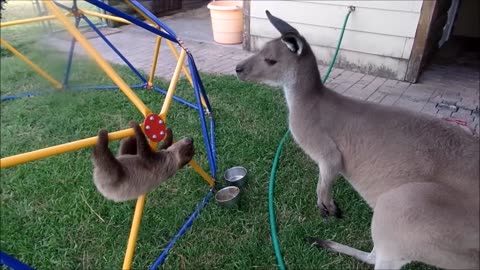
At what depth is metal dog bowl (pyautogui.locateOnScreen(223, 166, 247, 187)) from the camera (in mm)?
3293

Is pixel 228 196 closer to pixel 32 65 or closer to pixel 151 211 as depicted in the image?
pixel 151 211

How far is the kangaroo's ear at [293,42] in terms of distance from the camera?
2490mm

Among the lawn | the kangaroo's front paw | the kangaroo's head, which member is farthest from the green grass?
the kangaroo's head

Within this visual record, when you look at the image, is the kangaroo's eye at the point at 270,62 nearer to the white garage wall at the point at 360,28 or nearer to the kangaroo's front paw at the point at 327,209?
the kangaroo's front paw at the point at 327,209

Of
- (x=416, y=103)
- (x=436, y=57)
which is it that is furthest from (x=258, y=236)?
(x=436, y=57)

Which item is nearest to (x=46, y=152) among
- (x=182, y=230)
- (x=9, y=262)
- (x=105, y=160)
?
(x=105, y=160)

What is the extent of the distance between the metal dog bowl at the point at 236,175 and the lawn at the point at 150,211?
0.10 meters

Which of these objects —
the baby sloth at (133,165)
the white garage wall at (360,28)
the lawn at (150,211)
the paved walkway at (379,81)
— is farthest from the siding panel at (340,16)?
the baby sloth at (133,165)

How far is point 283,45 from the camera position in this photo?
269 cm

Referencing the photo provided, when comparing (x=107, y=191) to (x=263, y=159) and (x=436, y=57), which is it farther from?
(x=436, y=57)

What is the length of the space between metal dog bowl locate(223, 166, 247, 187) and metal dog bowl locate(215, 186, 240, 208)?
109 millimetres

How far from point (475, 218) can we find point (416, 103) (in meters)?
3.51

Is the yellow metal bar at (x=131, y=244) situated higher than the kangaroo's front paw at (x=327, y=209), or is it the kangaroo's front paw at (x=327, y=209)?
the yellow metal bar at (x=131, y=244)

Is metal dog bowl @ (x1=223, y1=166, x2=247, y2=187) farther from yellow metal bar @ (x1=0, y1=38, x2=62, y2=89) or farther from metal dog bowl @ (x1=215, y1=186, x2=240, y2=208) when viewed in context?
yellow metal bar @ (x1=0, y1=38, x2=62, y2=89)
